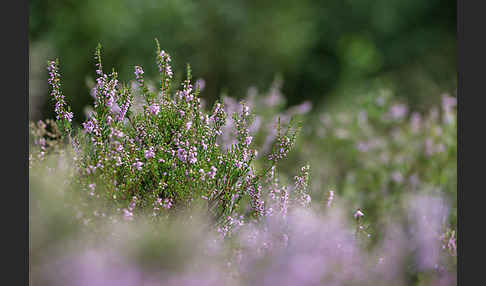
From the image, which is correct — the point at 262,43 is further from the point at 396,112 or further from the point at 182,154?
the point at 182,154

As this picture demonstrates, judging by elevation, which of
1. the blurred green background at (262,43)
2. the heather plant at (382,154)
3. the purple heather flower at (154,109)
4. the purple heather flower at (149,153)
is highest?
the blurred green background at (262,43)

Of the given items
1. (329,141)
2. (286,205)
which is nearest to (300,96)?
(329,141)

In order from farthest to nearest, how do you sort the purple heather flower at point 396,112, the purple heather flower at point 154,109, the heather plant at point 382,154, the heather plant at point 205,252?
the purple heather flower at point 396,112
the heather plant at point 382,154
the purple heather flower at point 154,109
the heather plant at point 205,252

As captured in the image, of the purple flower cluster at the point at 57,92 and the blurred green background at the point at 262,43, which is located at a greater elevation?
the blurred green background at the point at 262,43

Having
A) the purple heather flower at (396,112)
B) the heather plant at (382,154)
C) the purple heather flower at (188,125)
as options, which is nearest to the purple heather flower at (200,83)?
the purple heather flower at (188,125)

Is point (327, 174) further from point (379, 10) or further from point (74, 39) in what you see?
point (379, 10)

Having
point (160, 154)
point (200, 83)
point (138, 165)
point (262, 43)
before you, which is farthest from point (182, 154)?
point (262, 43)

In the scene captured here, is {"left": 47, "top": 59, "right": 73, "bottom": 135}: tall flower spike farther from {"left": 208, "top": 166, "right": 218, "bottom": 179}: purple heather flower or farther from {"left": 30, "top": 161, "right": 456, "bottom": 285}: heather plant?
{"left": 208, "top": 166, "right": 218, "bottom": 179}: purple heather flower

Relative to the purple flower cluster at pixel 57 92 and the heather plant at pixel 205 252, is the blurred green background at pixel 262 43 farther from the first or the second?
the heather plant at pixel 205 252
